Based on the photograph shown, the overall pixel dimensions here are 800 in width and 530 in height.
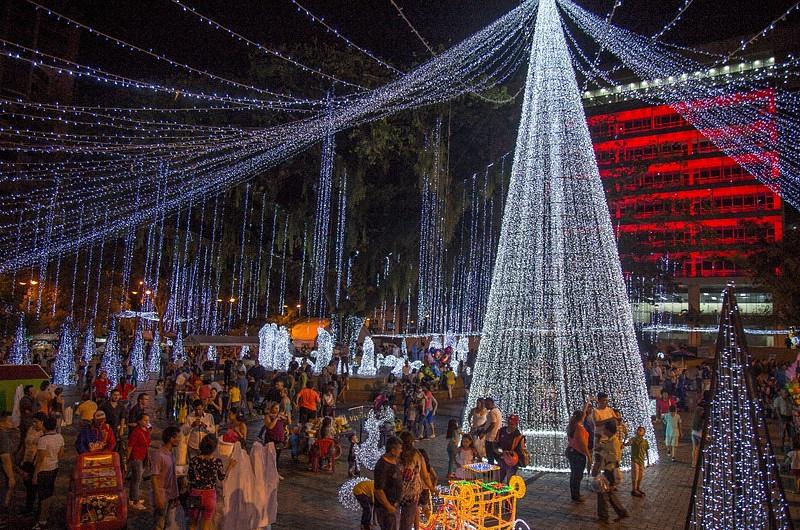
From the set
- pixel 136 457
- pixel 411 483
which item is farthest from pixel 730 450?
pixel 136 457

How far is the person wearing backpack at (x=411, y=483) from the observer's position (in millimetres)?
5711

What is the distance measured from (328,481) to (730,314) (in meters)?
6.27

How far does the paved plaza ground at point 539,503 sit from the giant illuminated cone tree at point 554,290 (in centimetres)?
101

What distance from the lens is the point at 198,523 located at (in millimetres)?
5598

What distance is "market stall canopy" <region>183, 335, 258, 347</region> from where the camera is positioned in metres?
25.6

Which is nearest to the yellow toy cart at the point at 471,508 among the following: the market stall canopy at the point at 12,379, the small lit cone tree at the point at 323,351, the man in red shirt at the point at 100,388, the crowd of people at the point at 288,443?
the crowd of people at the point at 288,443

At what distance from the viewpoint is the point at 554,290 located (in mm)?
10336

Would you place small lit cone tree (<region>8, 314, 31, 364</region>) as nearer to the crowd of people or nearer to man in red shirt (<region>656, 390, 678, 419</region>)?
the crowd of people

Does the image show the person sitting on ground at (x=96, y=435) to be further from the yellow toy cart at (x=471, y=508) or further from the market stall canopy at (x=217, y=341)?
the market stall canopy at (x=217, y=341)

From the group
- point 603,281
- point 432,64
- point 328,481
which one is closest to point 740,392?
point 603,281

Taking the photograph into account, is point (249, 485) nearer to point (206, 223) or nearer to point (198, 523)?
point (198, 523)

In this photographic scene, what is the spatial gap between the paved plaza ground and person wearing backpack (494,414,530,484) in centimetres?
50

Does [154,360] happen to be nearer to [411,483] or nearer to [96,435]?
[96,435]

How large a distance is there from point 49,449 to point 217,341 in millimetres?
19986
